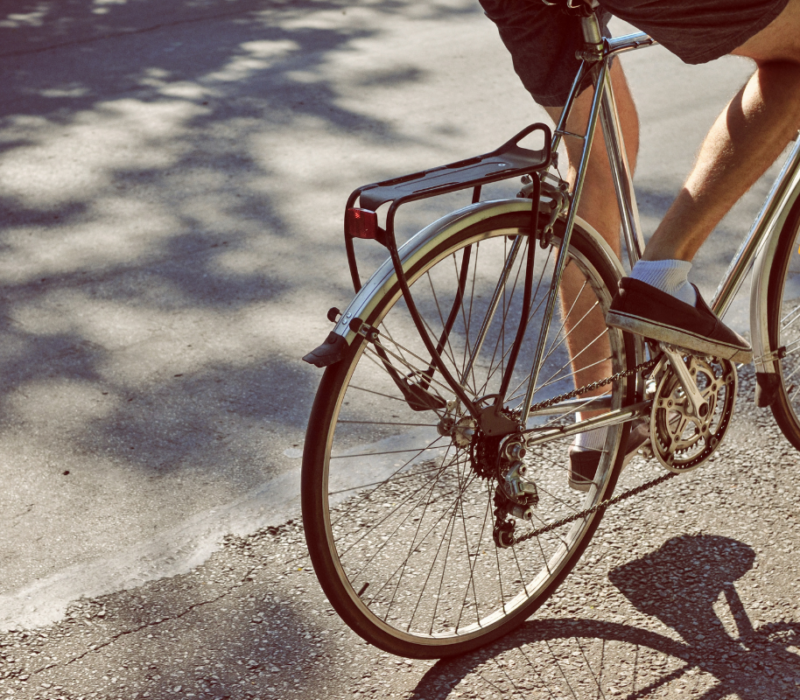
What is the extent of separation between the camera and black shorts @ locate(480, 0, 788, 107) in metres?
1.84

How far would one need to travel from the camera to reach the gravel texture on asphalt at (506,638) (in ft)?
6.46

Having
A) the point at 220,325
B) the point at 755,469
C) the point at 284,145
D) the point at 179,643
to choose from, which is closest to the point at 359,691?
the point at 179,643

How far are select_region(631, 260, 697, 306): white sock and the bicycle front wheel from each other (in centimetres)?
8

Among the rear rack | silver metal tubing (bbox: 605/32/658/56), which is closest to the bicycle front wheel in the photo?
the rear rack

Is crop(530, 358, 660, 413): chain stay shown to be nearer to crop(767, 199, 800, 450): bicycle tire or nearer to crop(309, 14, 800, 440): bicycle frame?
crop(309, 14, 800, 440): bicycle frame

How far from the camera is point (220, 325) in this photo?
335 centimetres

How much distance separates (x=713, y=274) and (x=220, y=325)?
1.79 m

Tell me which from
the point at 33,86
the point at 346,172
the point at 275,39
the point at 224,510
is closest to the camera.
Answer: the point at 224,510

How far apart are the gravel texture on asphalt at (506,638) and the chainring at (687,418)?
0.25 metres

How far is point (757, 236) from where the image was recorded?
7.35ft

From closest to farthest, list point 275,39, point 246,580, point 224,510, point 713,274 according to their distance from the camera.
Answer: point 246,580 < point 224,510 < point 713,274 < point 275,39

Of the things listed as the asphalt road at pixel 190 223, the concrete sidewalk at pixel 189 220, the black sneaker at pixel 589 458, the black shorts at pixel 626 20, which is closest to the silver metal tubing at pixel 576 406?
the black sneaker at pixel 589 458

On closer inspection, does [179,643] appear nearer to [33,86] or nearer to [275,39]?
[33,86]

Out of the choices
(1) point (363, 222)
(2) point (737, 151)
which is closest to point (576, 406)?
(2) point (737, 151)
